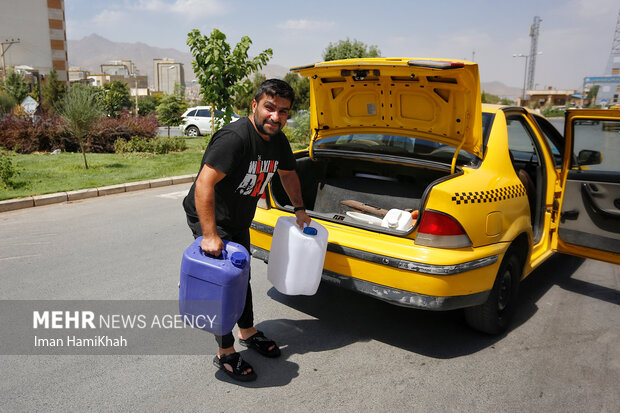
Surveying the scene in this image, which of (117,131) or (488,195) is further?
(117,131)

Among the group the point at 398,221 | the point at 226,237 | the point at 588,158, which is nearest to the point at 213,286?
the point at 226,237

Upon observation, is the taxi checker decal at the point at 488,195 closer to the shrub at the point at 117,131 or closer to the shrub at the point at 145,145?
the shrub at the point at 145,145

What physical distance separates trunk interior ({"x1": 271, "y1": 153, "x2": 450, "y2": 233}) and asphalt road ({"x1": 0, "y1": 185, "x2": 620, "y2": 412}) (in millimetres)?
795

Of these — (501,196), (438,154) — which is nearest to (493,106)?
(438,154)

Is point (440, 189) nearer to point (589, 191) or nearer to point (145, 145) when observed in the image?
point (589, 191)

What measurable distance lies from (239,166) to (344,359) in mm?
1475

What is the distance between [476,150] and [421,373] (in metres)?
1.62

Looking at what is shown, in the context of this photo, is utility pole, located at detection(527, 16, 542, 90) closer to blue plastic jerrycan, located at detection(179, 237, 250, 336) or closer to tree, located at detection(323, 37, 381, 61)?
tree, located at detection(323, 37, 381, 61)

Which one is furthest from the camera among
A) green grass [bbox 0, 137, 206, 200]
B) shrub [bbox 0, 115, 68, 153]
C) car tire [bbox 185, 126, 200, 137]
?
car tire [bbox 185, 126, 200, 137]

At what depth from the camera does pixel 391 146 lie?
13.8ft

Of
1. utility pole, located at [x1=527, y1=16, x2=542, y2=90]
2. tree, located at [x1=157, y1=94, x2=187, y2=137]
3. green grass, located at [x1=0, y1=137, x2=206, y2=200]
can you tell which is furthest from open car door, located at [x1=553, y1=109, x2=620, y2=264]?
utility pole, located at [x1=527, y1=16, x2=542, y2=90]

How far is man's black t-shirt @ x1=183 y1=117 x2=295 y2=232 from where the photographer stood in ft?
8.38

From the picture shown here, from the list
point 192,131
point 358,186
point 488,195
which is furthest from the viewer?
point 192,131

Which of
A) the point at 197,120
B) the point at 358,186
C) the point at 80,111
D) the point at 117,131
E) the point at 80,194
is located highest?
the point at 80,111
